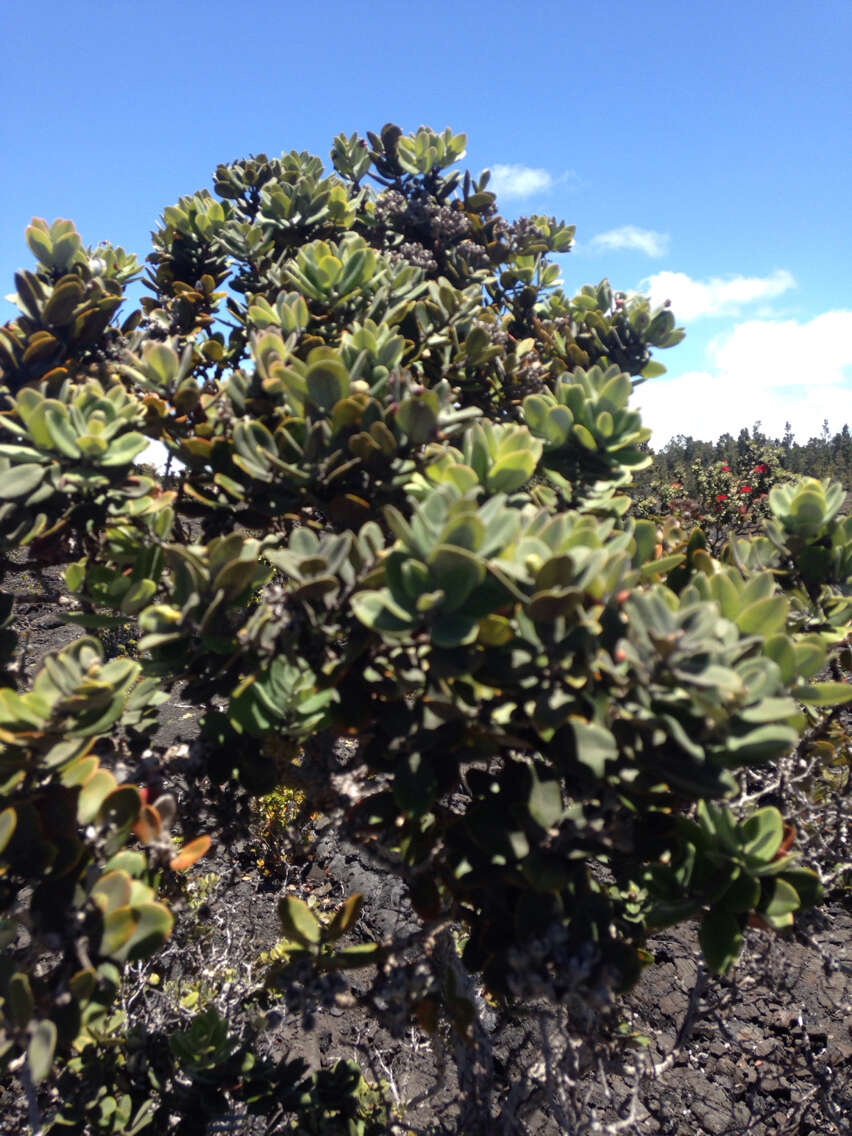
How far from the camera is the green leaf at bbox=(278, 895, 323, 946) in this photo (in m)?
1.55

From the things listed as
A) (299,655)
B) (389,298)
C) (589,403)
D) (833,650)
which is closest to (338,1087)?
(299,655)

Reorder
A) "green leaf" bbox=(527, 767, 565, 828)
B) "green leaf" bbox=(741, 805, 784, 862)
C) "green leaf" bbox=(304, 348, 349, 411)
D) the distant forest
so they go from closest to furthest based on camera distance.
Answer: "green leaf" bbox=(527, 767, 565, 828) < "green leaf" bbox=(741, 805, 784, 862) < "green leaf" bbox=(304, 348, 349, 411) < the distant forest

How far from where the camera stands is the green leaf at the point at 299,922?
155 cm

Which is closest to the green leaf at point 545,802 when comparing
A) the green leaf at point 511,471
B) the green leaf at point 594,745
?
the green leaf at point 594,745

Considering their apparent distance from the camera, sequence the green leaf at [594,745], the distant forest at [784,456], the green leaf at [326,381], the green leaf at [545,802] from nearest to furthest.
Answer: the green leaf at [594,745], the green leaf at [545,802], the green leaf at [326,381], the distant forest at [784,456]

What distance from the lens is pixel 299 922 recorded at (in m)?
1.55

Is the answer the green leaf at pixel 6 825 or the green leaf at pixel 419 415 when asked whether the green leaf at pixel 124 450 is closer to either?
the green leaf at pixel 419 415

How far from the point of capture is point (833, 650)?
200 cm

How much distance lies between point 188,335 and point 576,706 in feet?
6.61

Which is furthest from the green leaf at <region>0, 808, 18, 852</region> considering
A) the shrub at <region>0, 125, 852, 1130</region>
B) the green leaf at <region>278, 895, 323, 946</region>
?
the green leaf at <region>278, 895, 323, 946</region>

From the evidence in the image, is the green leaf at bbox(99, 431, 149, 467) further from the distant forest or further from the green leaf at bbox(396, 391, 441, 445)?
the distant forest

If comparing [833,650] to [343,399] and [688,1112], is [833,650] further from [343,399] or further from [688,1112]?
[688,1112]

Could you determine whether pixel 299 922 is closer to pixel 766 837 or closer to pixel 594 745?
pixel 594 745

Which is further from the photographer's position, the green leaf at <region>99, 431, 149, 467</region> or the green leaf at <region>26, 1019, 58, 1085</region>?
the green leaf at <region>99, 431, 149, 467</region>
